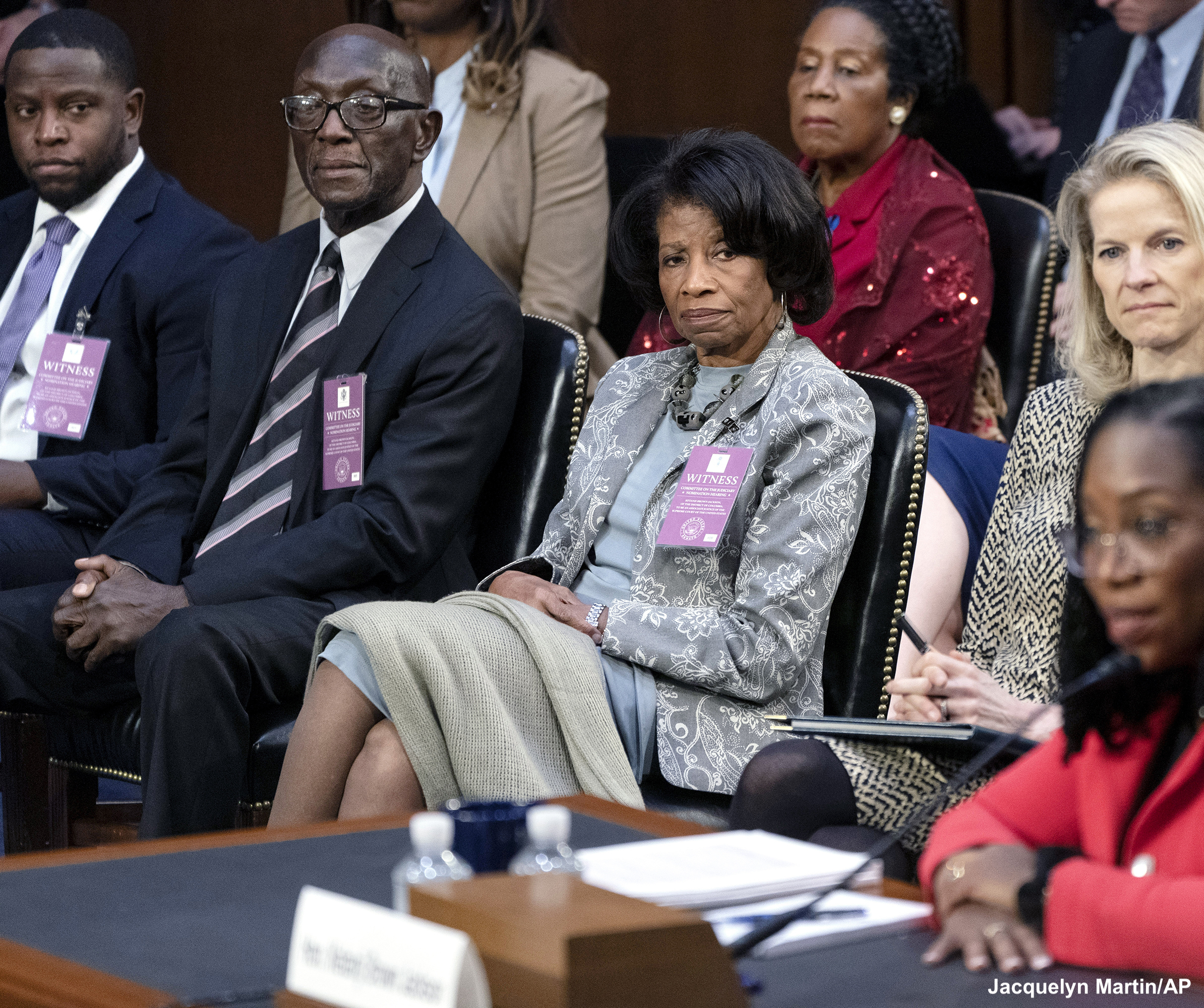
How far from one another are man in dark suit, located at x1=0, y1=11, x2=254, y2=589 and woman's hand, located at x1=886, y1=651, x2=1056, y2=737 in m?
1.68

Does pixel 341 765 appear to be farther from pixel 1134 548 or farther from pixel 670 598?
pixel 1134 548

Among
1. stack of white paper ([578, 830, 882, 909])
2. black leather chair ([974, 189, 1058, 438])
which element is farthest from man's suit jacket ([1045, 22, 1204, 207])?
stack of white paper ([578, 830, 882, 909])

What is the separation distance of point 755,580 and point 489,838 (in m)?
1.18

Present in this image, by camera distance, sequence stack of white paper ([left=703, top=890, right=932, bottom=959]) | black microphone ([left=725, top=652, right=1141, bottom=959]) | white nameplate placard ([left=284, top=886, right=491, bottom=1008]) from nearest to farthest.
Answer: white nameplate placard ([left=284, top=886, right=491, bottom=1008]) → black microphone ([left=725, top=652, right=1141, bottom=959]) → stack of white paper ([left=703, top=890, right=932, bottom=959])

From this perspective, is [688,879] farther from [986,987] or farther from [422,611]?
[422,611]

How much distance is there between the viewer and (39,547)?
3.10m

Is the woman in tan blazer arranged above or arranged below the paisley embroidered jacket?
above

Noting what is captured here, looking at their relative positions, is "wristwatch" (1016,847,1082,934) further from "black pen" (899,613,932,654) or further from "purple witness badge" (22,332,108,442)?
"purple witness badge" (22,332,108,442)

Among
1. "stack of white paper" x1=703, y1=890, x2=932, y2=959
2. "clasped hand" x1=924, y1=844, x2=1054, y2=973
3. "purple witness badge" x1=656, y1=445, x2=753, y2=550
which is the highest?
"purple witness badge" x1=656, y1=445, x2=753, y2=550

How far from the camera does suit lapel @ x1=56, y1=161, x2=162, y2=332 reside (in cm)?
329

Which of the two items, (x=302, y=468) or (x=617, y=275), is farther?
(x=617, y=275)

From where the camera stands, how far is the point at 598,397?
8.75 ft

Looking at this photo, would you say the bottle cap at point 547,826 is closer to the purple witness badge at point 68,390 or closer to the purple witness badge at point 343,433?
the purple witness badge at point 343,433

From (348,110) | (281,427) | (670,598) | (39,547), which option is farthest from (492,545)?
(39,547)
